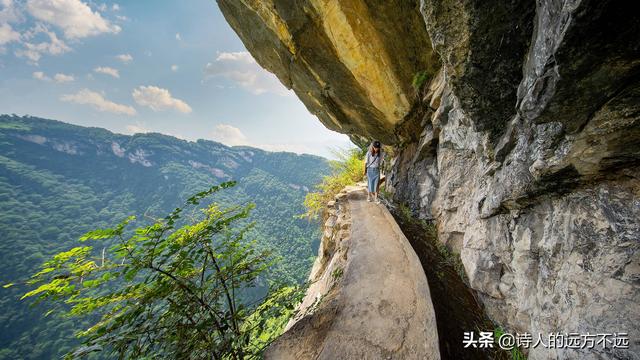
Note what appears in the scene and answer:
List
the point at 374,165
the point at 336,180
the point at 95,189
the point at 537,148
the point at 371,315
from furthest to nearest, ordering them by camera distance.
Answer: the point at 95,189
the point at 336,180
the point at 374,165
the point at 371,315
the point at 537,148

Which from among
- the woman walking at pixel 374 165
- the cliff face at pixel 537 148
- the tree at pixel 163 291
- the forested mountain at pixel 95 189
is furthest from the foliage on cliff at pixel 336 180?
the forested mountain at pixel 95 189

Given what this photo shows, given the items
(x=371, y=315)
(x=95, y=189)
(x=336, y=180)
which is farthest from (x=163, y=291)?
(x=95, y=189)

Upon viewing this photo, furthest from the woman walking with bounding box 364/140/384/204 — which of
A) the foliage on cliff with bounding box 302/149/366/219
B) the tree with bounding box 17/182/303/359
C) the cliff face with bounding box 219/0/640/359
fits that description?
the tree with bounding box 17/182/303/359

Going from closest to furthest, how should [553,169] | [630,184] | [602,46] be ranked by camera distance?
[602,46] < [630,184] < [553,169]

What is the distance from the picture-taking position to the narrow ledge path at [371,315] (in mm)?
3213

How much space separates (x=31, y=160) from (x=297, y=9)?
15160 cm

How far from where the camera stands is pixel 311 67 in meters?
9.05

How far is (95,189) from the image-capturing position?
106m

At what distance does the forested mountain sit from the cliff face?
91.3 feet

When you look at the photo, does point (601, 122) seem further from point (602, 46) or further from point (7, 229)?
point (7, 229)

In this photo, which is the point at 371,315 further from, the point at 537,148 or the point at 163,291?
the point at 537,148

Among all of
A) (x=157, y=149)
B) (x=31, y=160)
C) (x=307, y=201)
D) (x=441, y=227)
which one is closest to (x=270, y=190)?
(x=157, y=149)

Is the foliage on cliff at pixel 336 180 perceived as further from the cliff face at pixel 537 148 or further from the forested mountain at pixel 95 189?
the forested mountain at pixel 95 189

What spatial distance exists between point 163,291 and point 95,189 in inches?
5445
